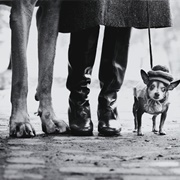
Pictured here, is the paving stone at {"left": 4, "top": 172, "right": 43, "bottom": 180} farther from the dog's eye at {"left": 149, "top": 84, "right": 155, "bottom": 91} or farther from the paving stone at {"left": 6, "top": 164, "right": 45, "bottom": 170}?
the dog's eye at {"left": 149, "top": 84, "right": 155, "bottom": 91}

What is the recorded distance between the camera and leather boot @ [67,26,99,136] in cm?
281

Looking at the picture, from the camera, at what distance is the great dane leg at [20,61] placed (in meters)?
2.58

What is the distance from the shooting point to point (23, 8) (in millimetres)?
2584

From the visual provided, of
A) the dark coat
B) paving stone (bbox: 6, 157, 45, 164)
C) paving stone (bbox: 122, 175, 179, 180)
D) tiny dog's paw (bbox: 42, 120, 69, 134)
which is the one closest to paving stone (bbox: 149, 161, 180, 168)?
paving stone (bbox: 122, 175, 179, 180)

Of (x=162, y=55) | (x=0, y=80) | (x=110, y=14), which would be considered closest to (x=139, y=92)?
(x=110, y=14)

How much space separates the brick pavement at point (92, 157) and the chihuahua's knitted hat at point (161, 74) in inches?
13.9

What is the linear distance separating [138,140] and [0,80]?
211 inches

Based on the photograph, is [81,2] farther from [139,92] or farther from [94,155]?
[94,155]

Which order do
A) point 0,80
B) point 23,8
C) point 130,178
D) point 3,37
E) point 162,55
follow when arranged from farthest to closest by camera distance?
point 162,55 < point 3,37 < point 0,80 < point 23,8 < point 130,178

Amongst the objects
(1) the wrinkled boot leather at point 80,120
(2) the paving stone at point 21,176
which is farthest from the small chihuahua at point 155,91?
(2) the paving stone at point 21,176

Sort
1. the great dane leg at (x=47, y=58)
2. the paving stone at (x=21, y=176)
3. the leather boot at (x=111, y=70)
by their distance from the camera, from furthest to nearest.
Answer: the leather boot at (x=111, y=70) → the great dane leg at (x=47, y=58) → the paving stone at (x=21, y=176)

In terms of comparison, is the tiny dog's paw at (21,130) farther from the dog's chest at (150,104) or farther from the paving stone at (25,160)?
the dog's chest at (150,104)

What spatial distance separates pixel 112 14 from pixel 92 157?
1.11 m

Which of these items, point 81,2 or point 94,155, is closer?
point 94,155
